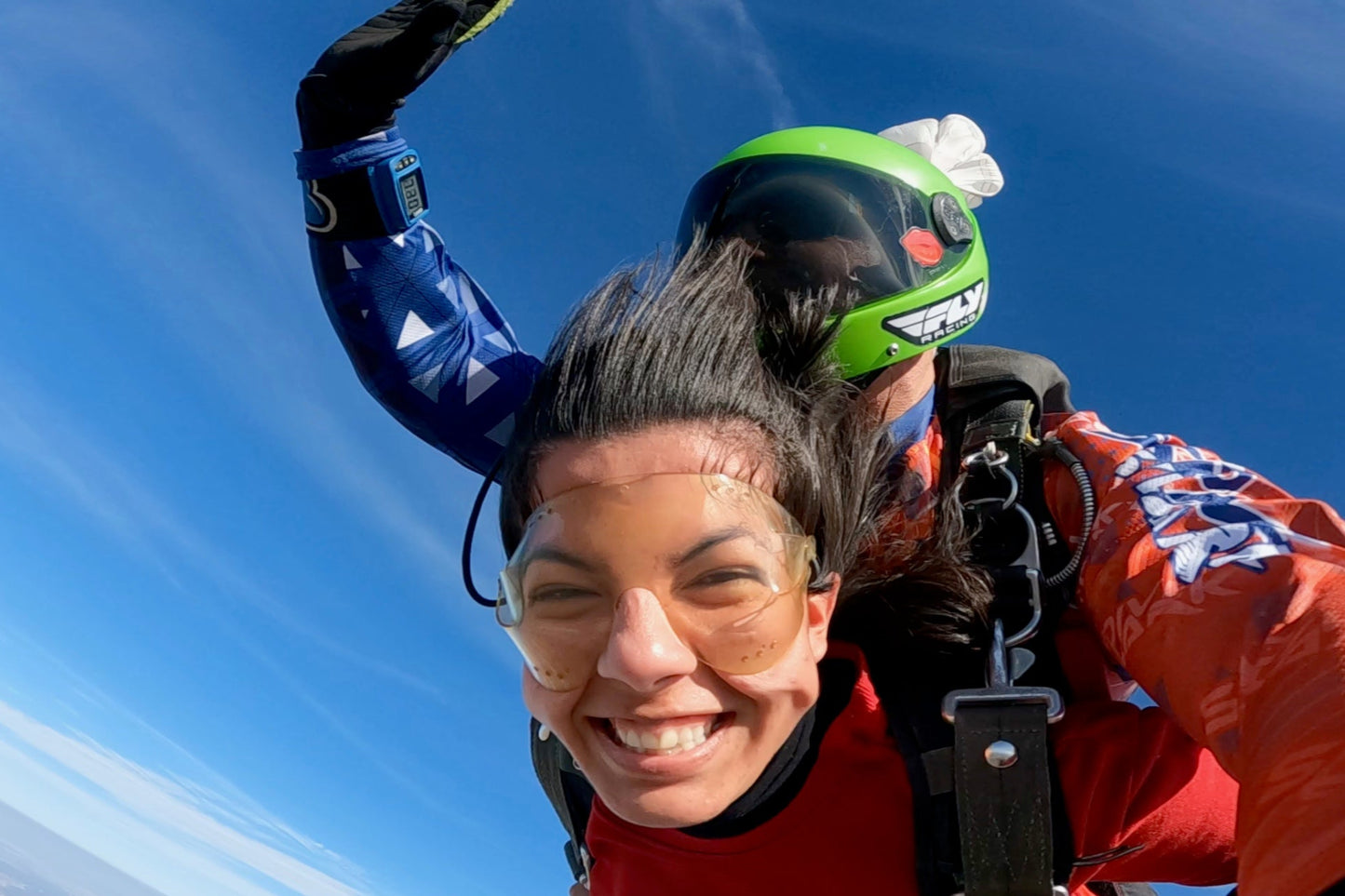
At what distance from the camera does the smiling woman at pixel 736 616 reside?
4.96ft

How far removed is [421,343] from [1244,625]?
5.59 ft

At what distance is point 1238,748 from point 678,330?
41.4 inches

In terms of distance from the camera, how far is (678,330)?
67.8 inches

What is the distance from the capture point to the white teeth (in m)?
1.51

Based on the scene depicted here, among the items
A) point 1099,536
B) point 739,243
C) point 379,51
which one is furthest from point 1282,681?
point 379,51

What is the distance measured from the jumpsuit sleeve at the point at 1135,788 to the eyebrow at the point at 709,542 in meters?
0.62

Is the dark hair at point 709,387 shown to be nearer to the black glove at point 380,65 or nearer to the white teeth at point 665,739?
the white teeth at point 665,739

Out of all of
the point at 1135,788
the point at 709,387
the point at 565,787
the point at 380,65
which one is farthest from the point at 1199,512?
the point at 380,65

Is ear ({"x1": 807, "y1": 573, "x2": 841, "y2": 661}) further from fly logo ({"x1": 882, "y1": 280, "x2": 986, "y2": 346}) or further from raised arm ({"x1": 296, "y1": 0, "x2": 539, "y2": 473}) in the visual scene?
raised arm ({"x1": 296, "y1": 0, "x2": 539, "y2": 473})

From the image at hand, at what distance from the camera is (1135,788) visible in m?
1.56

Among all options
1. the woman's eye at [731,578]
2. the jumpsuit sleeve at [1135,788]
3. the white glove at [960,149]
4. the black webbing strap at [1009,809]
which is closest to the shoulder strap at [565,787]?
the woman's eye at [731,578]

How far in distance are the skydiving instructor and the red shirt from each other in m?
0.17

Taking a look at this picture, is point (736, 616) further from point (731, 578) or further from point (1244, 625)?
point (1244, 625)

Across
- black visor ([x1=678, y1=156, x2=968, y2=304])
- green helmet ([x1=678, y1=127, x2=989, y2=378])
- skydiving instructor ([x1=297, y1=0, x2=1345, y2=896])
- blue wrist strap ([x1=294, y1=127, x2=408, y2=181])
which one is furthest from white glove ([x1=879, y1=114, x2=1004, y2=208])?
blue wrist strap ([x1=294, y1=127, x2=408, y2=181])
